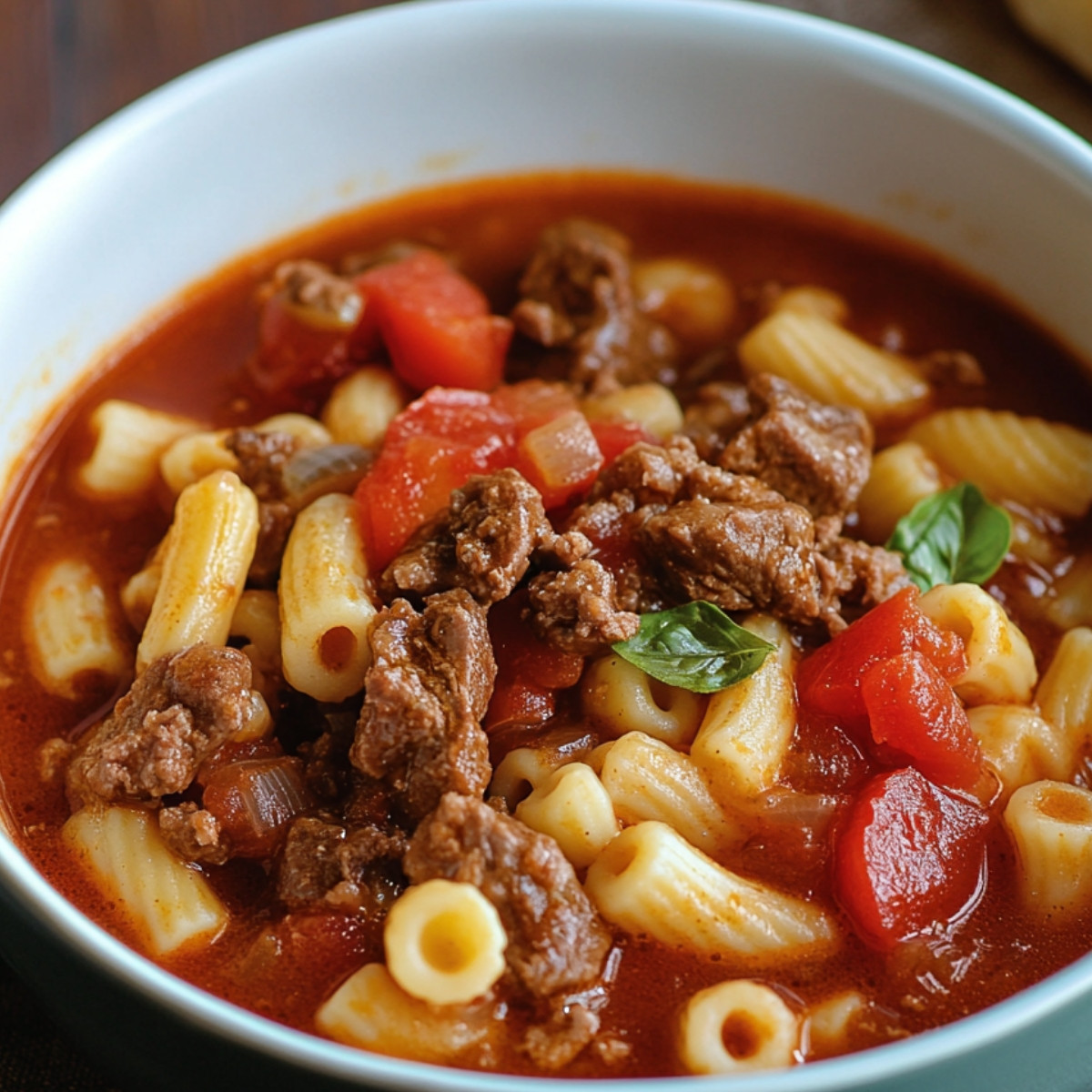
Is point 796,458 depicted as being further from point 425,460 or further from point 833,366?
point 425,460

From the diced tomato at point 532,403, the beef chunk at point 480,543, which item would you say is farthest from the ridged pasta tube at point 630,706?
the diced tomato at point 532,403

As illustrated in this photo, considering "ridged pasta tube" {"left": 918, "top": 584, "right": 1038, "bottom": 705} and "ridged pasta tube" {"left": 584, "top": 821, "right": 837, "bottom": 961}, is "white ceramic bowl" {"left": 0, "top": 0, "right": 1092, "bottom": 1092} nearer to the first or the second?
"ridged pasta tube" {"left": 918, "top": 584, "right": 1038, "bottom": 705}

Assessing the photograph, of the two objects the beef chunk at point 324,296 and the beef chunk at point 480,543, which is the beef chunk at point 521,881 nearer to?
the beef chunk at point 480,543

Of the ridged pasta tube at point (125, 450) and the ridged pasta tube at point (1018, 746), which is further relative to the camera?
the ridged pasta tube at point (125, 450)

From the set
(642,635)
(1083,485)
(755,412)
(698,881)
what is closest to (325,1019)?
(698,881)

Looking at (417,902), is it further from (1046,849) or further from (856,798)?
(1046,849)

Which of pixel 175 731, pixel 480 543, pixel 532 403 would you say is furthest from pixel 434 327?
pixel 175 731

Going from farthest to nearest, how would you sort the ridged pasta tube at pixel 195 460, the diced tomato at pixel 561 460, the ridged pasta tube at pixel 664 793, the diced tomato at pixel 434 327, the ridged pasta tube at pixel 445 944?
the diced tomato at pixel 434 327 → the ridged pasta tube at pixel 195 460 → the diced tomato at pixel 561 460 → the ridged pasta tube at pixel 664 793 → the ridged pasta tube at pixel 445 944
